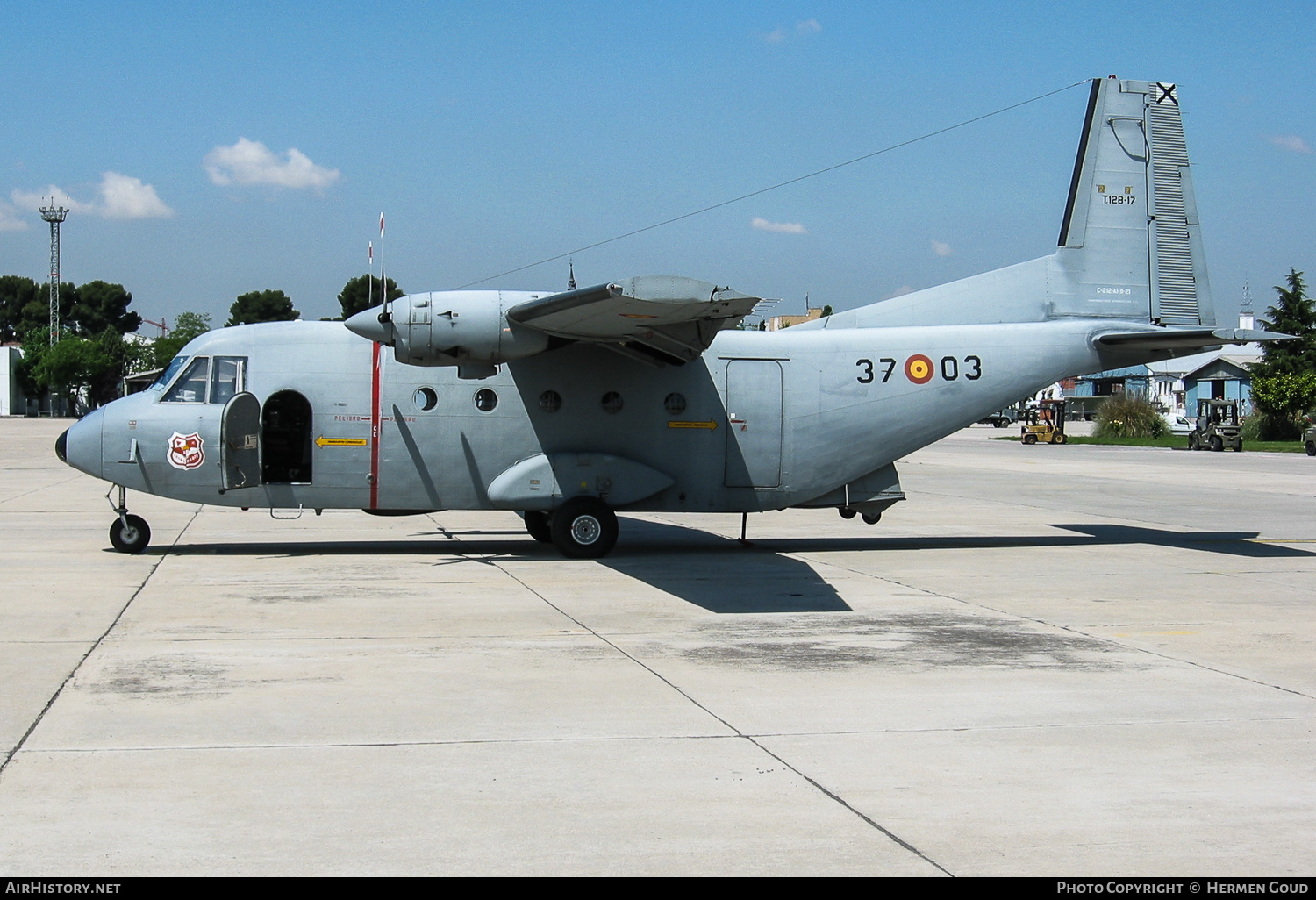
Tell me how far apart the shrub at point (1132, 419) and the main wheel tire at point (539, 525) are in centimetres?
5226

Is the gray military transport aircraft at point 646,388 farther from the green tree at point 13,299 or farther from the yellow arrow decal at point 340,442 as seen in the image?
the green tree at point 13,299

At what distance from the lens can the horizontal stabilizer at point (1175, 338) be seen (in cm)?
1559

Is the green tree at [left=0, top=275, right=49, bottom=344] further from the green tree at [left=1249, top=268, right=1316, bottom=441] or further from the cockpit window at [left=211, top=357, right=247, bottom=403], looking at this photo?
the cockpit window at [left=211, top=357, right=247, bottom=403]

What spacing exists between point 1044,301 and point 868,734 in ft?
36.2

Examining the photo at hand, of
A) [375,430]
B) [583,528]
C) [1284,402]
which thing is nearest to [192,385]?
[375,430]

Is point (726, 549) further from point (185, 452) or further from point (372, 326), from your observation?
point (185, 452)

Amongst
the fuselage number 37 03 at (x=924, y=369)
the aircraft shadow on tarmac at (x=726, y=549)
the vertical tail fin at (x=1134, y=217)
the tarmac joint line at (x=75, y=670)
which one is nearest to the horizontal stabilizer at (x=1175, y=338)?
the vertical tail fin at (x=1134, y=217)

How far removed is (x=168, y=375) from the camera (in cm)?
1461

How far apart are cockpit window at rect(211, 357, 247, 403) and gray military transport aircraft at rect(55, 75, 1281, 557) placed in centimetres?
2

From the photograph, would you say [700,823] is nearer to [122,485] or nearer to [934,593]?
[934,593]

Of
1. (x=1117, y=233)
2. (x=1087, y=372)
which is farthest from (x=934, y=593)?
(x=1117, y=233)

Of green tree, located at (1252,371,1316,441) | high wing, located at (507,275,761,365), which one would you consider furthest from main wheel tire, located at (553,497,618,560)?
green tree, located at (1252,371,1316,441)

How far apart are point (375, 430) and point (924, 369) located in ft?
24.2

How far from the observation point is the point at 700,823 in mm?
5156
